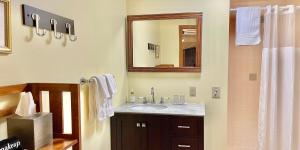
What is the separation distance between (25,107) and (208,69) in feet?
7.03

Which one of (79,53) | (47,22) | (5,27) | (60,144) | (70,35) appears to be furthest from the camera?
(79,53)

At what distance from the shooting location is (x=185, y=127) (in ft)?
8.34

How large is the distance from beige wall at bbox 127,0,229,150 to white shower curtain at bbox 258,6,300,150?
487 mm

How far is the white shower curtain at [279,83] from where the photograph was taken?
284 cm

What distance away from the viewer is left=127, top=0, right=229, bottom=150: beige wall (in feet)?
9.39

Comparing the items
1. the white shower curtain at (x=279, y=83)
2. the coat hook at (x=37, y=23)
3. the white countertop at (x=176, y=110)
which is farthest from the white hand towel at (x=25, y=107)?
the white shower curtain at (x=279, y=83)

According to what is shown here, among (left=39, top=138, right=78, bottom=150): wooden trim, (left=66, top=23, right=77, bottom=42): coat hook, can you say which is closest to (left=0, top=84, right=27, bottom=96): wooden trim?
(left=39, top=138, right=78, bottom=150): wooden trim

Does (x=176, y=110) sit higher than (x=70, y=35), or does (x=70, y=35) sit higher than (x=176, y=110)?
(x=70, y=35)

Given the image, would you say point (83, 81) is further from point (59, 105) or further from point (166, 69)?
point (166, 69)

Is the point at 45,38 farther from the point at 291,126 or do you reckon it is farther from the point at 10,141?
the point at 291,126

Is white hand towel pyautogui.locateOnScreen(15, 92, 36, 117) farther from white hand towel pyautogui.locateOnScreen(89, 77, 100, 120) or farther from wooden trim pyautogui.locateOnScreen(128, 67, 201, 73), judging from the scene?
wooden trim pyautogui.locateOnScreen(128, 67, 201, 73)

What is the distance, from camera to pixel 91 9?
217cm

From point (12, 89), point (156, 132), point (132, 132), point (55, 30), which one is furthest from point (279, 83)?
point (12, 89)

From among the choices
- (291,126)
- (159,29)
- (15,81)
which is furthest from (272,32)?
(15,81)
